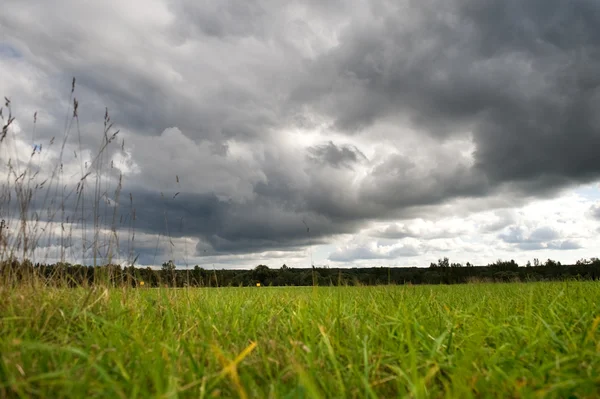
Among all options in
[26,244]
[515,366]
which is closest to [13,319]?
[26,244]

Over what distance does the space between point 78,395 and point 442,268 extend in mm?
61118

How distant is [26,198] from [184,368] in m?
3.97

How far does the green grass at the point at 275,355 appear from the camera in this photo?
111 inches

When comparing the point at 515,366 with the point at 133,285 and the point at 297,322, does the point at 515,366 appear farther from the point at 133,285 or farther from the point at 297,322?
the point at 133,285

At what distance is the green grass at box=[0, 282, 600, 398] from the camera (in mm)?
2828

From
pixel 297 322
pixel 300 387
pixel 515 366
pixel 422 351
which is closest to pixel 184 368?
pixel 300 387

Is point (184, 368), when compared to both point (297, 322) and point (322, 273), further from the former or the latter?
point (322, 273)

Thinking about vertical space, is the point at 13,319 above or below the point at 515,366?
above

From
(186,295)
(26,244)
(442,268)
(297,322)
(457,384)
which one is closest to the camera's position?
(457,384)

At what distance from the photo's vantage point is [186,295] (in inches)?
275

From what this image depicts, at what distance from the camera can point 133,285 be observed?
7.12 metres

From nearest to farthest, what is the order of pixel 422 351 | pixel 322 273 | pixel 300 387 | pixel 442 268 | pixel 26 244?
pixel 300 387, pixel 422 351, pixel 26 244, pixel 322 273, pixel 442 268

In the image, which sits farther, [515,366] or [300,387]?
[515,366]

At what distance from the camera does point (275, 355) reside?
365 cm
